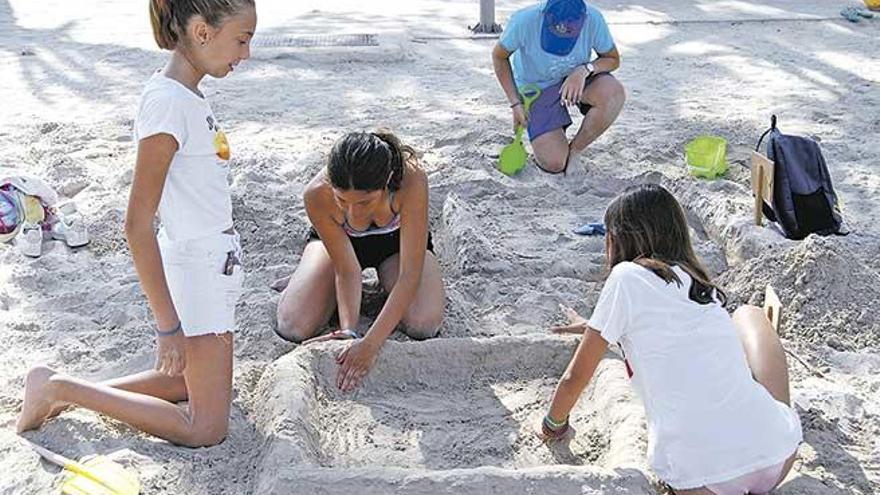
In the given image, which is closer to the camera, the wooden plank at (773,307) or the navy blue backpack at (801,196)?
the wooden plank at (773,307)

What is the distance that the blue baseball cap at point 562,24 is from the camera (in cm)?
463

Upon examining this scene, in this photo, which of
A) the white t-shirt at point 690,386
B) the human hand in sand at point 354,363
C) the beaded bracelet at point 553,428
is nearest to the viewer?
the white t-shirt at point 690,386

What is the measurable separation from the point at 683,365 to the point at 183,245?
1.14 m

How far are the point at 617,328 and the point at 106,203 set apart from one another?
267 cm

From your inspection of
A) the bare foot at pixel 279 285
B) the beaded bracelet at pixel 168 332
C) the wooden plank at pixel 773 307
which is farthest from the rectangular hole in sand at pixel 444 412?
the bare foot at pixel 279 285

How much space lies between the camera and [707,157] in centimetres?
451

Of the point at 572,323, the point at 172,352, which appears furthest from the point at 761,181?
the point at 172,352

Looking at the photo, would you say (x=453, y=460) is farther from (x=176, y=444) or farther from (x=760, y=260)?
(x=760, y=260)

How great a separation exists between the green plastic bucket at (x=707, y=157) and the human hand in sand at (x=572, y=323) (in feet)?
4.49

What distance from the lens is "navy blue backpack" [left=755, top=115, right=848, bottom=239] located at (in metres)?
3.76

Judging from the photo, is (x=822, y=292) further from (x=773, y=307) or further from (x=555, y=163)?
(x=555, y=163)

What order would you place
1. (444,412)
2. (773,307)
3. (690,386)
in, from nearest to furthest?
(690,386) < (444,412) < (773,307)

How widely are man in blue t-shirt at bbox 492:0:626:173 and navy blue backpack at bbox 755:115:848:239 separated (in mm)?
1088

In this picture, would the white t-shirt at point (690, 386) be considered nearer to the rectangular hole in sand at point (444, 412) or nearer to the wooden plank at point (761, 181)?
the rectangular hole in sand at point (444, 412)
